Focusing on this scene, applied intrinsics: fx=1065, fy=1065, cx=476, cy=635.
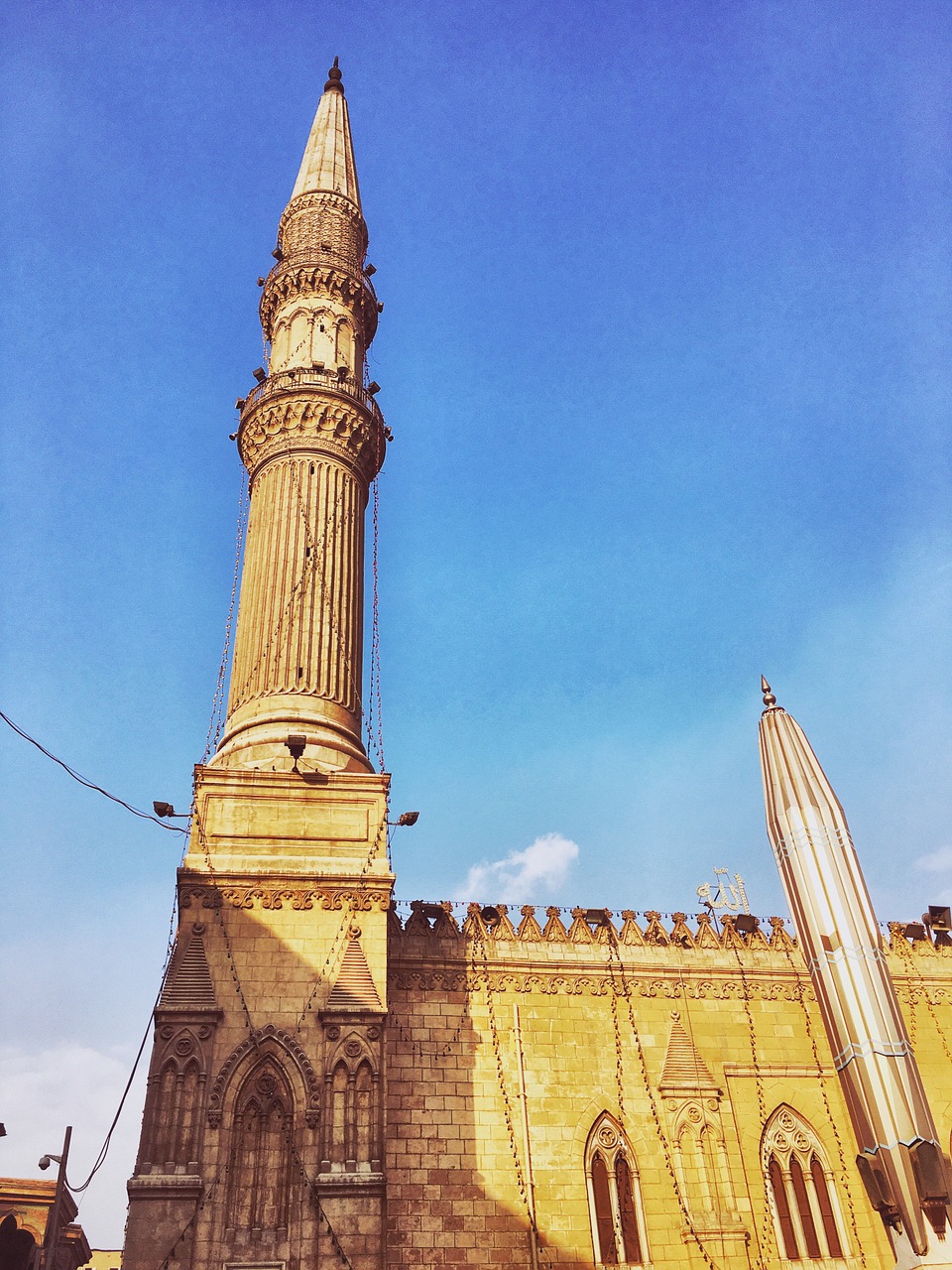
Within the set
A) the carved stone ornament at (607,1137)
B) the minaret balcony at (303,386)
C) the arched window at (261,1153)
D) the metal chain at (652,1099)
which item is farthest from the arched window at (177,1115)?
the minaret balcony at (303,386)

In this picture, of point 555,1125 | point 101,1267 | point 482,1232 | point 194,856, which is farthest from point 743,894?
point 101,1267

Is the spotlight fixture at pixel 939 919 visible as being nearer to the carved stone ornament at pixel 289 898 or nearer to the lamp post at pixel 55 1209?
the carved stone ornament at pixel 289 898

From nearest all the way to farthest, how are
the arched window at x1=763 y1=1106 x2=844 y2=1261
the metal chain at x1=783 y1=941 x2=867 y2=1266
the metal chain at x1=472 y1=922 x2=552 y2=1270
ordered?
1. the metal chain at x1=472 y1=922 x2=552 y2=1270
2. the arched window at x1=763 y1=1106 x2=844 y2=1261
3. the metal chain at x1=783 y1=941 x2=867 y2=1266

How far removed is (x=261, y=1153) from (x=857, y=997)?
10571 millimetres

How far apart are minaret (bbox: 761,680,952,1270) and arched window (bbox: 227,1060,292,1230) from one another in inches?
384

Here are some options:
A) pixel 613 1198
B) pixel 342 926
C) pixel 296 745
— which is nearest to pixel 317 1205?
pixel 342 926

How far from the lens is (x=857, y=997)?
62.4 feet

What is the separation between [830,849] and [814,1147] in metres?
5.32

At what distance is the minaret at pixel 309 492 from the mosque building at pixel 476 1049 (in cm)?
9

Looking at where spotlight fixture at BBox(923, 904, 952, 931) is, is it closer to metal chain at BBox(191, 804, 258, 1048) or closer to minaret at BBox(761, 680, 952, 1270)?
minaret at BBox(761, 680, 952, 1270)

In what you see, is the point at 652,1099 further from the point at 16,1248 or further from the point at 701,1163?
the point at 16,1248

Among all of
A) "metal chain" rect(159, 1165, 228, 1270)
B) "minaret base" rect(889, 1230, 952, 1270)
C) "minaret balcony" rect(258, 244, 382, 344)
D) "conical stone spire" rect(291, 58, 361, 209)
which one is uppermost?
"conical stone spire" rect(291, 58, 361, 209)

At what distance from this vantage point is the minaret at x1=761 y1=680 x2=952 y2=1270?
1733 cm

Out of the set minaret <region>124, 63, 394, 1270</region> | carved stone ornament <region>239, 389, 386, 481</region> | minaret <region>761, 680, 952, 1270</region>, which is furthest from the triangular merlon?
carved stone ornament <region>239, 389, 386, 481</region>
